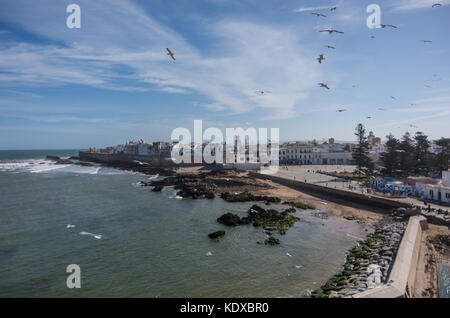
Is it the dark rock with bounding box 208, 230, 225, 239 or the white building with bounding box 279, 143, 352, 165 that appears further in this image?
the white building with bounding box 279, 143, 352, 165

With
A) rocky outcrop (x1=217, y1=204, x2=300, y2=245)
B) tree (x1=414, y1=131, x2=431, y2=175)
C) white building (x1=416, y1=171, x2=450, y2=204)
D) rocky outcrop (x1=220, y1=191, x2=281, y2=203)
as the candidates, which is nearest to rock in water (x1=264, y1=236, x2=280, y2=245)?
rocky outcrop (x1=217, y1=204, x2=300, y2=245)

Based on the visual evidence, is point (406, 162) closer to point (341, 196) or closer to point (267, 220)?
point (341, 196)

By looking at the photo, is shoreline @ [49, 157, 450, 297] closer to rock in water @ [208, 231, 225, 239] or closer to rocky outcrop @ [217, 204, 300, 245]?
rocky outcrop @ [217, 204, 300, 245]

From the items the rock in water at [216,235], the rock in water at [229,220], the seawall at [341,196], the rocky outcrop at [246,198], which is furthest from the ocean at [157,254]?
the seawall at [341,196]

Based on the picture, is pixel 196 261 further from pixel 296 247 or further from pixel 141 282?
pixel 296 247

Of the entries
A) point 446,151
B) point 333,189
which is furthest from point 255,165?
point 446,151

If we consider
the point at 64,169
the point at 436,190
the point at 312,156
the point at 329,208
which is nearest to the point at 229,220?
the point at 329,208
